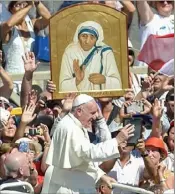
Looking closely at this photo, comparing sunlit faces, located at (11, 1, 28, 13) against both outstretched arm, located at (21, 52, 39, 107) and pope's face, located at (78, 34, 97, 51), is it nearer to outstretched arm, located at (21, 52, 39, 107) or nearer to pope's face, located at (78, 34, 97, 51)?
outstretched arm, located at (21, 52, 39, 107)

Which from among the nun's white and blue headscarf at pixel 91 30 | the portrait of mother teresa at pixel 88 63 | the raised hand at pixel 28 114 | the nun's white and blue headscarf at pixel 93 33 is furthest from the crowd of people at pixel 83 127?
the nun's white and blue headscarf at pixel 91 30

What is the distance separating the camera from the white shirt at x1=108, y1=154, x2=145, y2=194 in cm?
1140

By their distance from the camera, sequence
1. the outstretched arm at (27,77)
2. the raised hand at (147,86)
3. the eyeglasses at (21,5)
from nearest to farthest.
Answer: the outstretched arm at (27,77) < the raised hand at (147,86) < the eyeglasses at (21,5)

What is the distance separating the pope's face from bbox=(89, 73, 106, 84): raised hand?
0.26 metres

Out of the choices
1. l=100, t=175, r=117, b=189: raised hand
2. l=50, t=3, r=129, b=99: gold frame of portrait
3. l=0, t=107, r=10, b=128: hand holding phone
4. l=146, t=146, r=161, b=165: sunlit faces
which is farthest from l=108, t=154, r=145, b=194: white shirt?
l=0, t=107, r=10, b=128: hand holding phone

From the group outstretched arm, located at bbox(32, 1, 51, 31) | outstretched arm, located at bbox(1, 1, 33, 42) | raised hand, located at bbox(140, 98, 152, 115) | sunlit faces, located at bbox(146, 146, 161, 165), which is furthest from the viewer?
outstretched arm, located at bbox(32, 1, 51, 31)

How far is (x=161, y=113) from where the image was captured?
38.5 ft

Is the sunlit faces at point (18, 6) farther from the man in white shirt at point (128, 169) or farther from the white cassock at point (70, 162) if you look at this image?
the white cassock at point (70, 162)

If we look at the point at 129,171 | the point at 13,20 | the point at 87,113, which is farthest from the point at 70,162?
the point at 13,20

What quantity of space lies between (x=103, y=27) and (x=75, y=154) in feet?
6.42

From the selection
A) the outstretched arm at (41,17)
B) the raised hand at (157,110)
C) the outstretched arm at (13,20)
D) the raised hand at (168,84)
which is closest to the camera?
the raised hand at (157,110)

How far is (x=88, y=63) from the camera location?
12078 millimetres

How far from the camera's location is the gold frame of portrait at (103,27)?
39.3 feet

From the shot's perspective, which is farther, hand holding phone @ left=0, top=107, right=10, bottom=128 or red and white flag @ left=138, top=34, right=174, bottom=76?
red and white flag @ left=138, top=34, right=174, bottom=76
